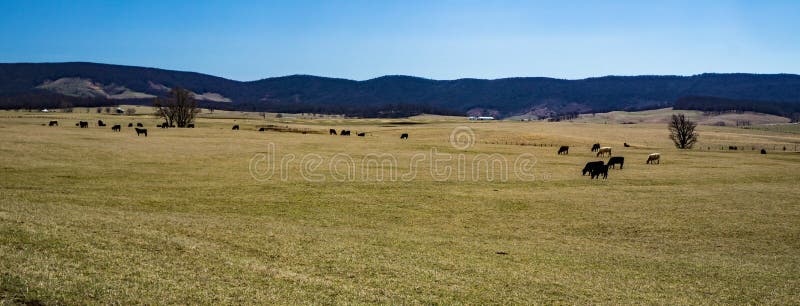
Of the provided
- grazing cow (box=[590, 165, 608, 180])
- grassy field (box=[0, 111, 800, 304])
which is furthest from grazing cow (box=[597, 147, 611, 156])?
grazing cow (box=[590, 165, 608, 180])

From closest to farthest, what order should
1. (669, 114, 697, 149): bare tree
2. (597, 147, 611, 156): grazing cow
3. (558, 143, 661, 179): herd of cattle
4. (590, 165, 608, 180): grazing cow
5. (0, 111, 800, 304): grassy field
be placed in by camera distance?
(0, 111, 800, 304): grassy field → (590, 165, 608, 180): grazing cow → (558, 143, 661, 179): herd of cattle → (597, 147, 611, 156): grazing cow → (669, 114, 697, 149): bare tree

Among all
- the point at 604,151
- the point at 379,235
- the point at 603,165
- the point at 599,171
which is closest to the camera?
the point at 379,235

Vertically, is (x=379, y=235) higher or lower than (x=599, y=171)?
lower

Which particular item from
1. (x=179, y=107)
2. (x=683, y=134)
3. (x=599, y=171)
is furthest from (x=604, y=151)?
(x=179, y=107)

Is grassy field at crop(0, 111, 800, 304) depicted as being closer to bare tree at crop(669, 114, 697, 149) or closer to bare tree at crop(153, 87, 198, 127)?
bare tree at crop(669, 114, 697, 149)

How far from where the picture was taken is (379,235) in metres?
21.6

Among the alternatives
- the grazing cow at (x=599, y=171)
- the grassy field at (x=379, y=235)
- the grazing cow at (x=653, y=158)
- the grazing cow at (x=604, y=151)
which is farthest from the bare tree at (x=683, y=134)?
the grazing cow at (x=599, y=171)

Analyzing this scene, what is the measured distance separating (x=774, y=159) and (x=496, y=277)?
60.7m

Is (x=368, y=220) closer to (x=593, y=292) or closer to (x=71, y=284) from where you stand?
(x=593, y=292)

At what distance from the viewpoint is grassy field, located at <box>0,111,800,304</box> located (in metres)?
13.2

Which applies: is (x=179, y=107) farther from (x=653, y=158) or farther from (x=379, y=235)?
(x=379, y=235)

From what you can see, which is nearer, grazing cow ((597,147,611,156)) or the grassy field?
the grassy field

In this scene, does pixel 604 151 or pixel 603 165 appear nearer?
pixel 603 165

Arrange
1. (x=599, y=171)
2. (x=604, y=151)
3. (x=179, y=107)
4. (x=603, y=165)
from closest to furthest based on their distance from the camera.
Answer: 1. (x=599, y=171)
2. (x=603, y=165)
3. (x=604, y=151)
4. (x=179, y=107)
